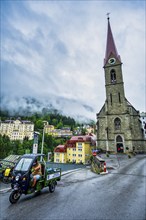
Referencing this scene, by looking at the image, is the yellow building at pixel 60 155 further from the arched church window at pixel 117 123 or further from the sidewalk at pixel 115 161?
the sidewalk at pixel 115 161

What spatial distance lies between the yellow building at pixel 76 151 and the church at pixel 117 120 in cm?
676

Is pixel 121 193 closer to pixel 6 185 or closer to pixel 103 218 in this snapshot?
pixel 103 218

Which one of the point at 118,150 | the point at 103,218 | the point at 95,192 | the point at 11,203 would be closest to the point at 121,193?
the point at 95,192

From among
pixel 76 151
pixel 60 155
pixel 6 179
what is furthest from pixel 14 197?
pixel 60 155

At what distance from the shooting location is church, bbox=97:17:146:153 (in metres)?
26.3

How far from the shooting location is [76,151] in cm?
3375

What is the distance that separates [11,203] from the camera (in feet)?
14.6

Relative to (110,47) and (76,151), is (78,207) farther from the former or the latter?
(110,47)

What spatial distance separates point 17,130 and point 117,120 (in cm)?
7836

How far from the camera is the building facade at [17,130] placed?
279 ft

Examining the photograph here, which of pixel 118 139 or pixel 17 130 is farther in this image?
pixel 17 130

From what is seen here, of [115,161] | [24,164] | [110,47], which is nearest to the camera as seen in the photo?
[24,164]

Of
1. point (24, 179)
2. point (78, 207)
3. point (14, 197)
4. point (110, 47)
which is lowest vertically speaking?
point (78, 207)

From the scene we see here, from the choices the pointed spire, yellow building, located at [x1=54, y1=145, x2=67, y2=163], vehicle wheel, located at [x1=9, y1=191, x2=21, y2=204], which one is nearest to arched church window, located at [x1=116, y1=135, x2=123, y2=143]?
yellow building, located at [x1=54, y1=145, x2=67, y2=163]
